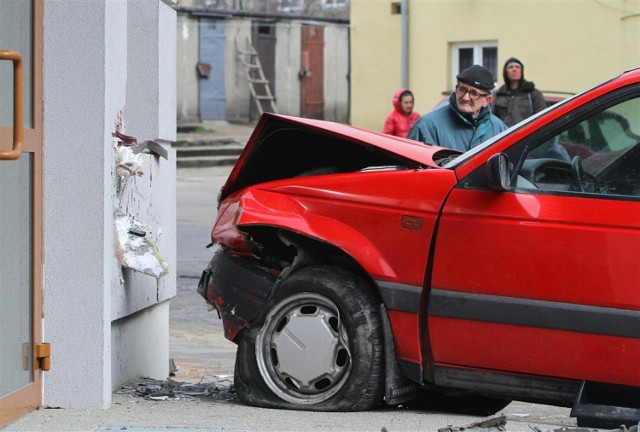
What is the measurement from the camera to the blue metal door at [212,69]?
1422 inches

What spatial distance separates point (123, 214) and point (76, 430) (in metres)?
1.46

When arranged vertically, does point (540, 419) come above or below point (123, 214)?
below

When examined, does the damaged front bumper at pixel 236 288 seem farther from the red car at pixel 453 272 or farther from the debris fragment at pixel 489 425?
the debris fragment at pixel 489 425

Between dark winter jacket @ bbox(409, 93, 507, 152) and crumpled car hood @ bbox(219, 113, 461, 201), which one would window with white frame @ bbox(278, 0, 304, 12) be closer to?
dark winter jacket @ bbox(409, 93, 507, 152)

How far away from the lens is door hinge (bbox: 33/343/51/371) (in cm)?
587

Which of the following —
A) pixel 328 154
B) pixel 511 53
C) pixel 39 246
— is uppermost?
pixel 511 53

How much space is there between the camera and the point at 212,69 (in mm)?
36375

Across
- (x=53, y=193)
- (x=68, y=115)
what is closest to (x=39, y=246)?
(x=53, y=193)

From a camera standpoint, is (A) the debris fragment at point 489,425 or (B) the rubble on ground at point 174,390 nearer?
(A) the debris fragment at point 489,425

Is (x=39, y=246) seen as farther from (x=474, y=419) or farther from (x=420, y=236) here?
(x=474, y=419)

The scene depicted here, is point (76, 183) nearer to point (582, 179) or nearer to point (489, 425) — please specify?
point (489, 425)

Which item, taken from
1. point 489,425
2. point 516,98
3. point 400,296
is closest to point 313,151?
point 400,296

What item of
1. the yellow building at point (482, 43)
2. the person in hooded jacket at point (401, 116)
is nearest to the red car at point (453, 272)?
the person in hooded jacket at point (401, 116)

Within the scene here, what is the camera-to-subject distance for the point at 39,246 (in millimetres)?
5863
